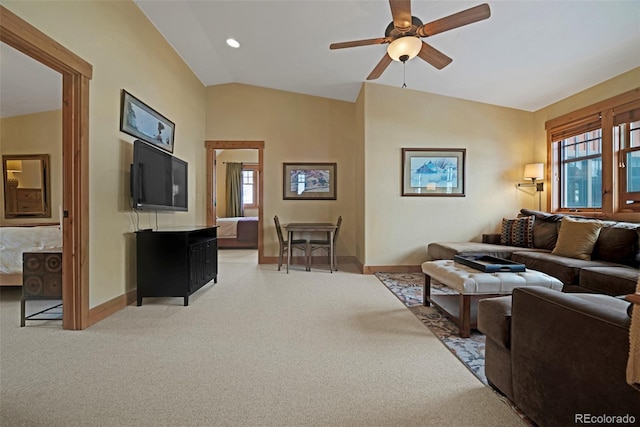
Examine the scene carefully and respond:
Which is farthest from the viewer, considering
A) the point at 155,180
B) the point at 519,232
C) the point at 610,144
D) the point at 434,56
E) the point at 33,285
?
the point at 519,232

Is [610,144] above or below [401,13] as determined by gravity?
below

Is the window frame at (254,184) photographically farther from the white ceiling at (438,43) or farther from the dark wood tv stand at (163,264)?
the dark wood tv stand at (163,264)

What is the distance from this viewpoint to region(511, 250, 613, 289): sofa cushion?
2902mm

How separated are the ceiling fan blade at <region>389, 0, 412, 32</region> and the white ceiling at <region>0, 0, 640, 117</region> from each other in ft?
2.46

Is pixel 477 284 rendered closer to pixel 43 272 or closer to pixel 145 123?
pixel 43 272

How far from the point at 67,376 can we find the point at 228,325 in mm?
1070

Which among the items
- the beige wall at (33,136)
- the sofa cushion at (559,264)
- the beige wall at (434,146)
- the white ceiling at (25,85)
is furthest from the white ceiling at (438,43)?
the beige wall at (33,136)

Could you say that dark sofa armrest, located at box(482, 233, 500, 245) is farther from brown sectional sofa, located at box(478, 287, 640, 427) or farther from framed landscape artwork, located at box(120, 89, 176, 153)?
framed landscape artwork, located at box(120, 89, 176, 153)

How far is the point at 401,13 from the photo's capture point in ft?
7.64

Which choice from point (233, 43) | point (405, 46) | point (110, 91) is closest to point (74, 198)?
point (110, 91)

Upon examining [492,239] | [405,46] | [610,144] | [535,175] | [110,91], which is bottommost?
[492,239]

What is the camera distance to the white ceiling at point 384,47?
2928mm

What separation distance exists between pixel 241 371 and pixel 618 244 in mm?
3682

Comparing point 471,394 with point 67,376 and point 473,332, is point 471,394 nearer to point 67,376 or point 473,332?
point 473,332
